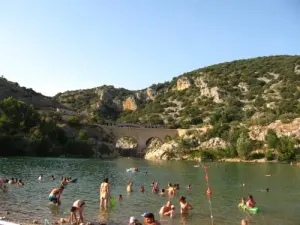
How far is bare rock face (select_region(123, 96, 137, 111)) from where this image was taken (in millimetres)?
148625

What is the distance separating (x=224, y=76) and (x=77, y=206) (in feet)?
430

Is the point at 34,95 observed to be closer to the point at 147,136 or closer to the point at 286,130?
the point at 147,136

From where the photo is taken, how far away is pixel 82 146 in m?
82.8

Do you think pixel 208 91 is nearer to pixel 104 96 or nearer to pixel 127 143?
pixel 127 143

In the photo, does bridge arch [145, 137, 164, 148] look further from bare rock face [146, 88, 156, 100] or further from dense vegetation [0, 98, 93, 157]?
bare rock face [146, 88, 156, 100]

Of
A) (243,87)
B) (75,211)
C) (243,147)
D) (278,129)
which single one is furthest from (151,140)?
(75,211)

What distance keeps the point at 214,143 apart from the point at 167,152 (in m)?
11.5

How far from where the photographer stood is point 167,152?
86250mm

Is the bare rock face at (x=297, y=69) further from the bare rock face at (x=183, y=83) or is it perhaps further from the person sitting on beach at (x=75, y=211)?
the person sitting on beach at (x=75, y=211)

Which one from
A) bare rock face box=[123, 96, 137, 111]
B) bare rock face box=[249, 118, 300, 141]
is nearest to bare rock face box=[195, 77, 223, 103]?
bare rock face box=[123, 96, 137, 111]

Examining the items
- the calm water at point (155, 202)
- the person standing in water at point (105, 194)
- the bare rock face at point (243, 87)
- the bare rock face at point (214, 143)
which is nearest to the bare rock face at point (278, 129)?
the bare rock face at point (214, 143)

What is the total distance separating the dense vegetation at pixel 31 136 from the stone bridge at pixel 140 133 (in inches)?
439

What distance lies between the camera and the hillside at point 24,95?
10669cm

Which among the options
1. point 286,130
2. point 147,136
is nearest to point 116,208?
point 286,130
